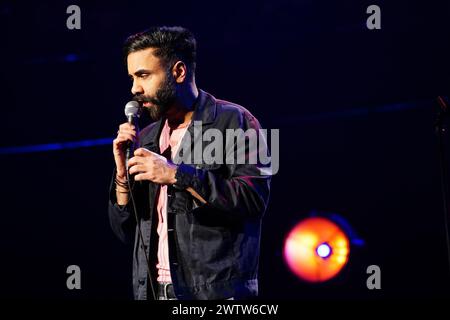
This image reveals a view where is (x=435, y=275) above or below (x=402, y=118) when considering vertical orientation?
below

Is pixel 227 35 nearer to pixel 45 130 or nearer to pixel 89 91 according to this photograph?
pixel 89 91

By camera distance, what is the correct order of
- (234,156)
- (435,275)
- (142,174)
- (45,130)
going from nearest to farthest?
(142,174), (234,156), (435,275), (45,130)

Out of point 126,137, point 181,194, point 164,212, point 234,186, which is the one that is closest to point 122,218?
point 164,212

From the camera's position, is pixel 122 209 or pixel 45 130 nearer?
pixel 122 209

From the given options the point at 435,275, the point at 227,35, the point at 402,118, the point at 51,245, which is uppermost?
the point at 227,35

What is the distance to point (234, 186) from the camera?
2361mm

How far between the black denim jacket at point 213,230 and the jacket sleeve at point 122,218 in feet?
0.37

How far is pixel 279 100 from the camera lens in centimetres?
419

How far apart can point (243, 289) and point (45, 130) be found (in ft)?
8.02

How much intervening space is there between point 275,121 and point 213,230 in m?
1.88

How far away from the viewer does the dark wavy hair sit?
2691mm

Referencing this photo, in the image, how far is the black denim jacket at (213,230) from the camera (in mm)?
2330

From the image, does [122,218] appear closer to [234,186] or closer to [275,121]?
[234,186]

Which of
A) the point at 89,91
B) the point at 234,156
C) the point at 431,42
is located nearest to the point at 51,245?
the point at 89,91
